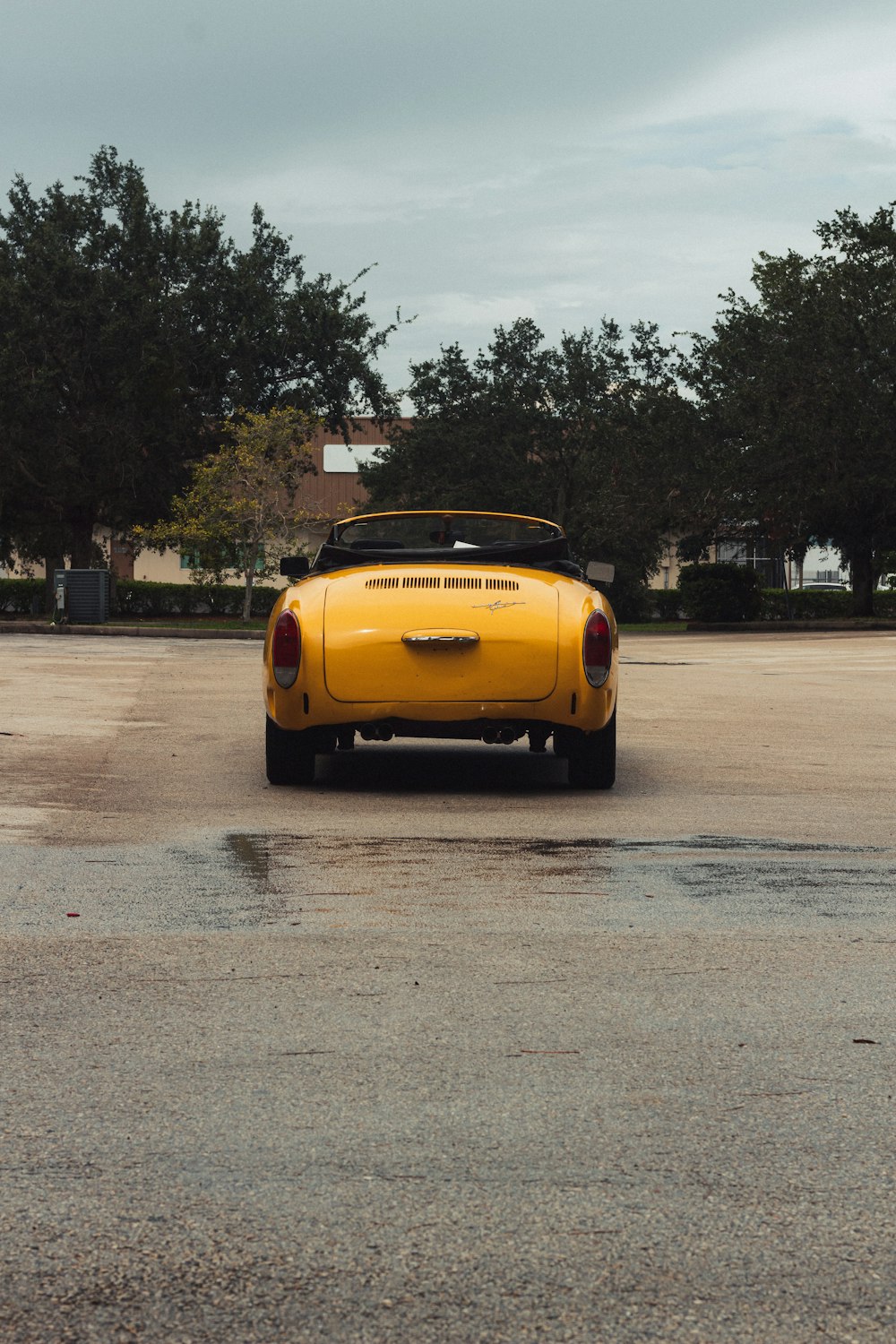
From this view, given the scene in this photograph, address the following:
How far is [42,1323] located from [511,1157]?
3.15 feet

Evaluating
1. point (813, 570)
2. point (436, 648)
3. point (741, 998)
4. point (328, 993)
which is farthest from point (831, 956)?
point (813, 570)

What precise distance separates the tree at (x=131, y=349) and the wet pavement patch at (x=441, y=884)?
3524 cm

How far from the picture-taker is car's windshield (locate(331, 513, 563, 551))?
9.45m

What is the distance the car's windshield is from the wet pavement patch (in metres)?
3.04

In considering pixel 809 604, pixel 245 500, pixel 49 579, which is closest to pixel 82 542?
pixel 49 579

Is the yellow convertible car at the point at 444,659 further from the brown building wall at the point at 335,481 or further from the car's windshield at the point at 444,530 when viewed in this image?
the brown building wall at the point at 335,481

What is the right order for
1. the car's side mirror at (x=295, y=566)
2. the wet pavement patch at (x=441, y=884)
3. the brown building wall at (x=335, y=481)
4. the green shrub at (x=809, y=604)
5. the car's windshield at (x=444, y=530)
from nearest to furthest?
the wet pavement patch at (x=441, y=884)
the car's windshield at (x=444, y=530)
the car's side mirror at (x=295, y=566)
the green shrub at (x=809, y=604)
the brown building wall at (x=335, y=481)

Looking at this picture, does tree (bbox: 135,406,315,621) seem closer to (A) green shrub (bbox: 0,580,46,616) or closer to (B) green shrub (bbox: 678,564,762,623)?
(A) green shrub (bbox: 0,580,46,616)

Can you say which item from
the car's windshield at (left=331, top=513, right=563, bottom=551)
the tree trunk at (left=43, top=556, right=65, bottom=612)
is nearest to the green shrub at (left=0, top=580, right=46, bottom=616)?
the tree trunk at (left=43, top=556, right=65, bottom=612)

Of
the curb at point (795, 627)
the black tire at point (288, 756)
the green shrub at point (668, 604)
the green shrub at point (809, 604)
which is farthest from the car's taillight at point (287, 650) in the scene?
the green shrub at point (668, 604)

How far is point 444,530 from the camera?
9508 millimetres

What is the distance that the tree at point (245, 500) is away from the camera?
38938 mm

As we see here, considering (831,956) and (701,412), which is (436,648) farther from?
(701,412)

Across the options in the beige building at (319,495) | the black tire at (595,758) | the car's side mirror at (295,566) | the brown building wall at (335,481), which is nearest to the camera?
the black tire at (595,758)
